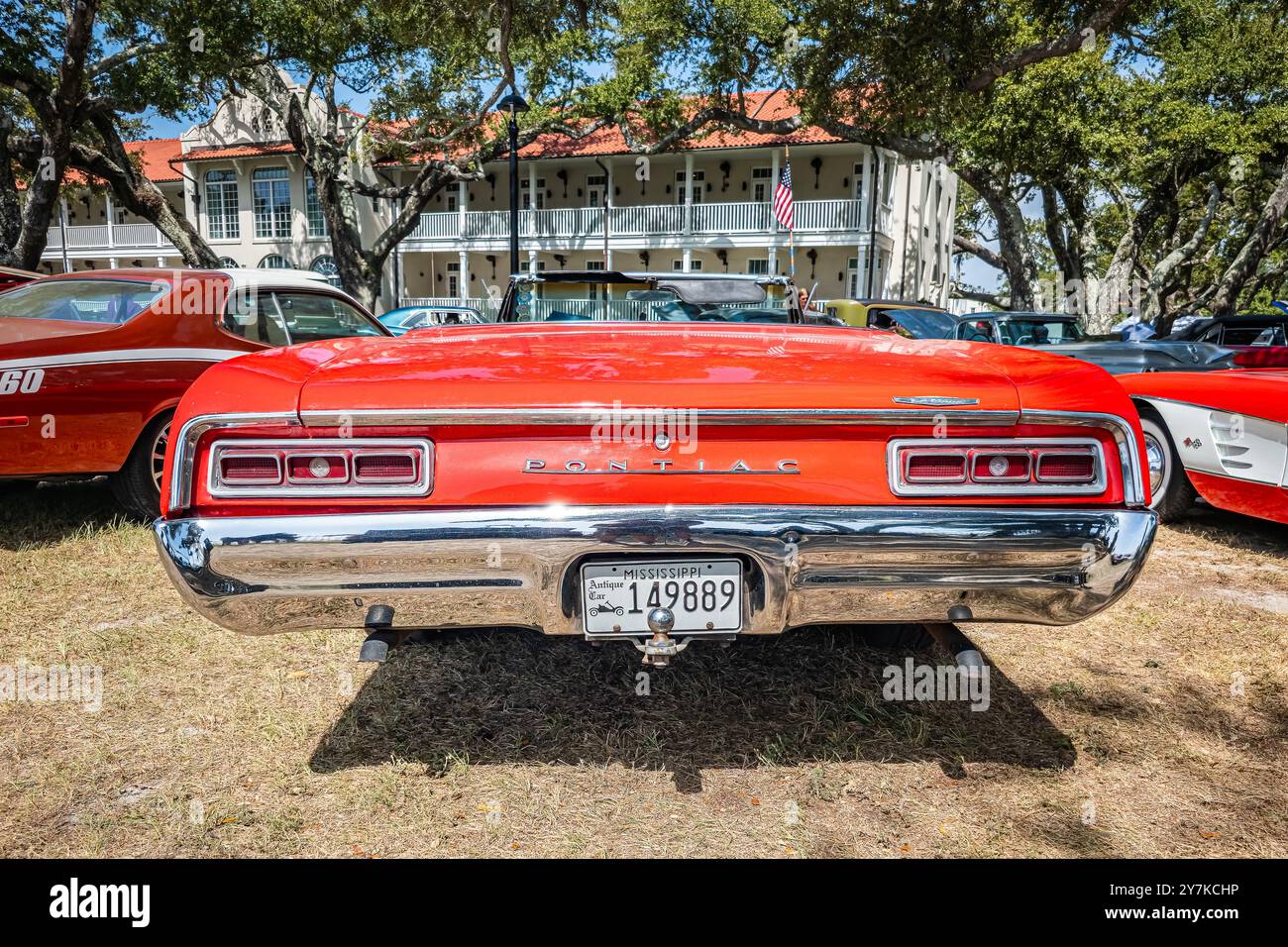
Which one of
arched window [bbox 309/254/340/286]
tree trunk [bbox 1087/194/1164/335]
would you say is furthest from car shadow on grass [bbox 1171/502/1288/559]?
arched window [bbox 309/254/340/286]

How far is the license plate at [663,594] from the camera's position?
6.89 ft

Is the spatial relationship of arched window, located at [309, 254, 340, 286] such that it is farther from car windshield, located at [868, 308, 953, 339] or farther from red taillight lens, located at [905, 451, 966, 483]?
red taillight lens, located at [905, 451, 966, 483]

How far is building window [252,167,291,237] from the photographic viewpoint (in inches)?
1252

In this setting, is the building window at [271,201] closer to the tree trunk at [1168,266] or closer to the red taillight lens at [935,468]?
the tree trunk at [1168,266]

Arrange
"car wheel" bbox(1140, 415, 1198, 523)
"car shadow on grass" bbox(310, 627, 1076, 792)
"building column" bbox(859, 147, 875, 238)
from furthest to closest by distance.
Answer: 1. "building column" bbox(859, 147, 875, 238)
2. "car wheel" bbox(1140, 415, 1198, 523)
3. "car shadow on grass" bbox(310, 627, 1076, 792)

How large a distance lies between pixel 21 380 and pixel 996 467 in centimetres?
463

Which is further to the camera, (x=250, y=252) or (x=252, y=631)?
(x=250, y=252)

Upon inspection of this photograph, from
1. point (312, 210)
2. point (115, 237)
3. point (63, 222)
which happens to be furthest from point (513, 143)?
point (115, 237)

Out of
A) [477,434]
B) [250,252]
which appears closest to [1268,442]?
[477,434]

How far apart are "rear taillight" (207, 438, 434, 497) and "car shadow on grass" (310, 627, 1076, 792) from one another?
908 millimetres

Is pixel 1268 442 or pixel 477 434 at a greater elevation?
pixel 477 434

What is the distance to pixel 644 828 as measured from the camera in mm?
2248

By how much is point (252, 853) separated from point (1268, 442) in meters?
4.74
